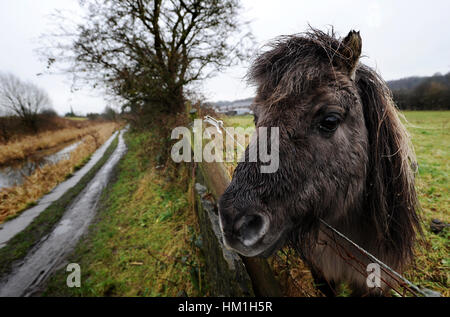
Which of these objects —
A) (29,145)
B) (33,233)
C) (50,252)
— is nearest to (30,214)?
(33,233)

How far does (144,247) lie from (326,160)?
415 cm

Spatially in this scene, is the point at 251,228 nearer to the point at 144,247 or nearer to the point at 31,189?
the point at 144,247

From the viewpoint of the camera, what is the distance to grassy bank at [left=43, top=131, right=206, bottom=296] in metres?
3.07

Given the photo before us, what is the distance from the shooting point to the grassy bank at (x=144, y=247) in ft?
10.1

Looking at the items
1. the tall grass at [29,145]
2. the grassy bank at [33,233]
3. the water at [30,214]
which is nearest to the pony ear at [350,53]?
the grassy bank at [33,233]

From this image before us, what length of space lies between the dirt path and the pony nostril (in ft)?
14.9

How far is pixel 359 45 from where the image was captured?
1.48 m

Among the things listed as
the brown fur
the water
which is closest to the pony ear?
the brown fur

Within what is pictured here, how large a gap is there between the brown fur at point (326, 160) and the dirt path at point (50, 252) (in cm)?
471

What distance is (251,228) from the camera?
122 centimetres

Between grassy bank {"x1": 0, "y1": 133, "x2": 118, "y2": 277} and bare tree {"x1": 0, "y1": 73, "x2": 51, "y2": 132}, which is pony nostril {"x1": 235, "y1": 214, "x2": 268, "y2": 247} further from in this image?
bare tree {"x1": 0, "y1": 73, "x2": 51, "y2": 132}

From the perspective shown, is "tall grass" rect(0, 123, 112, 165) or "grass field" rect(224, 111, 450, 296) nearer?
"grass field" rect(224, 111, 450, 296)

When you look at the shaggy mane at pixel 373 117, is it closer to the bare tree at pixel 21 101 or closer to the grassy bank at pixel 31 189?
the grassy bank at pixel 31 189
